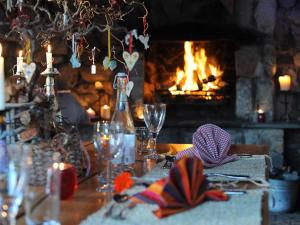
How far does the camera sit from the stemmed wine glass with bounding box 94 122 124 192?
1.18 meters

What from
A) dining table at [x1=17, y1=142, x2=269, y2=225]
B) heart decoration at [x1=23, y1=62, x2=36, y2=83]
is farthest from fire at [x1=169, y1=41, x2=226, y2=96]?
heart decoration at [x1=23, y1=62, x2=36, y2=83]

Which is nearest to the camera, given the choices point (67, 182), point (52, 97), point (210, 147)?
point (67, 182)

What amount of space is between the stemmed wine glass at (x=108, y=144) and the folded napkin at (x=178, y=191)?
187 mm

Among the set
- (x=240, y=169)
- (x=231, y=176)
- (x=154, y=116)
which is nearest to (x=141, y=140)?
(x=154, y=116)

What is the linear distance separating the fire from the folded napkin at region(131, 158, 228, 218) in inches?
118

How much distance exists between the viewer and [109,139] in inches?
46.8

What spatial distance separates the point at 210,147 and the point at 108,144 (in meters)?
0.43

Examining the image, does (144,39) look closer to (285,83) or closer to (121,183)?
(121,183)

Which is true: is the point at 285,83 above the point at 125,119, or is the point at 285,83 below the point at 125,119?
above

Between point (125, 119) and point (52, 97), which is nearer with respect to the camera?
point (52, 97)

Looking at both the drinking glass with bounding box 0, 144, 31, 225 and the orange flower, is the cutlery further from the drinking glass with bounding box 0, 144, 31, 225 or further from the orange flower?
the drinking glass with bounding box 0, 144, 31, 225

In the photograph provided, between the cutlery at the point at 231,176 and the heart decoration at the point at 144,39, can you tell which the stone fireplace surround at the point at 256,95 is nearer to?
the heart decoration at the point at 144,39

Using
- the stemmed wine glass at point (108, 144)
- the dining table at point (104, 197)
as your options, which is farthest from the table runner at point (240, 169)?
the stemmed wine glass at point (108, 144)

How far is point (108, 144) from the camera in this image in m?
1.18
